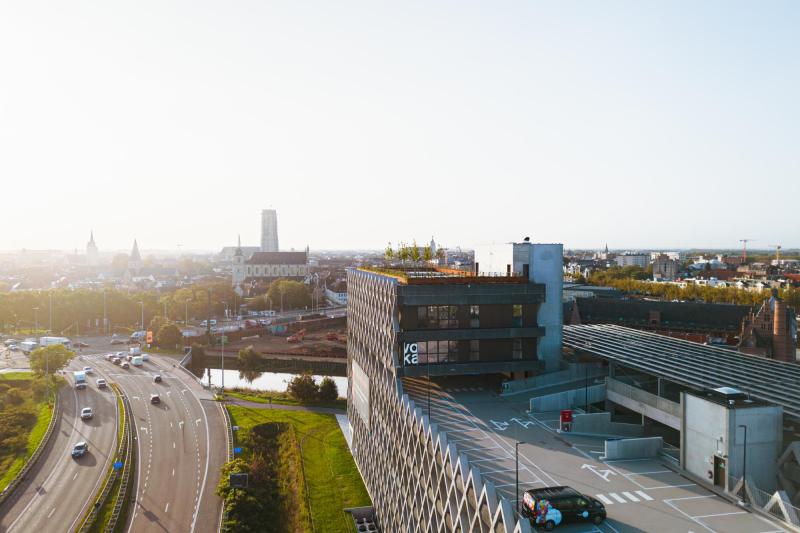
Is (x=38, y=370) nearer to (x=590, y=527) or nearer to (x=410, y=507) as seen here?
(x=410, y=507)

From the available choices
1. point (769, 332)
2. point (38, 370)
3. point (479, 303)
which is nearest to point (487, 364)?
point (479, 303)

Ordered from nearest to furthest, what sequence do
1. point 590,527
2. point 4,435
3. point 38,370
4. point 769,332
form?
point 590,527 < point 4,435 < point 769,332 < point 38,370

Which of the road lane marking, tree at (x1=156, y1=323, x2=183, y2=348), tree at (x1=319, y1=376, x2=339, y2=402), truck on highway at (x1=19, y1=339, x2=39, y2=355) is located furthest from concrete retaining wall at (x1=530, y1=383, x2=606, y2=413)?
truck on highway at (x1=19, y1=339, x2=39, y2=355)

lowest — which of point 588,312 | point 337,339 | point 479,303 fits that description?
point 337,339

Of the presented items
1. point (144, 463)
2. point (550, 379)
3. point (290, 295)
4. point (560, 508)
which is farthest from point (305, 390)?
point (290, 295)

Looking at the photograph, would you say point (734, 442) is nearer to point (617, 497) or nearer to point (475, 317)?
point (617, 497)

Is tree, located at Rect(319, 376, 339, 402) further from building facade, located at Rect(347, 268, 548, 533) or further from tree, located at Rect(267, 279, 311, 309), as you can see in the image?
tree, located at Rect(267, 279, 311, 309)

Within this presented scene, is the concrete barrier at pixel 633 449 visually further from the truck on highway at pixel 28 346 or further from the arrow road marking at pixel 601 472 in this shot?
the truck on highway at pixel 28 346
